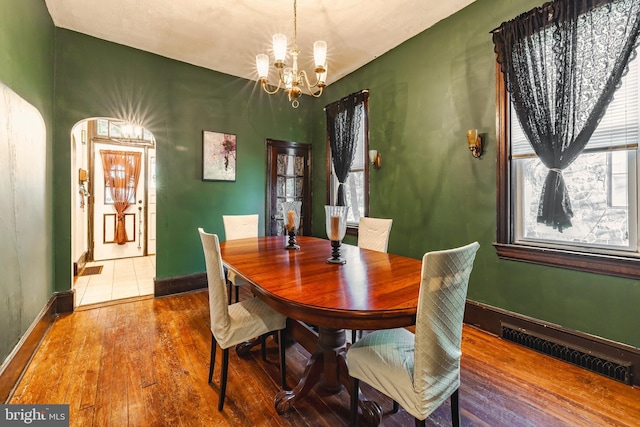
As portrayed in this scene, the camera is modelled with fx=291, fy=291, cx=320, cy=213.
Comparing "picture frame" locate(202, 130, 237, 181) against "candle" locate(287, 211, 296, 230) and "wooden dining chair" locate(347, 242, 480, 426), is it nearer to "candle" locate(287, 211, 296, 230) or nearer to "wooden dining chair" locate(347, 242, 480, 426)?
"candle" locate(287, 211, 296, 230)

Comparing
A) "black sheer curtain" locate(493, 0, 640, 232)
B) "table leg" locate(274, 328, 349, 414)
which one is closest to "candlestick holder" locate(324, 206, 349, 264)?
"table leg" locate(274, 328, 349, 414)

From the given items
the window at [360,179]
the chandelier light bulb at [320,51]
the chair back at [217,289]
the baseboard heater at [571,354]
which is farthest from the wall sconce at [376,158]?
the chair back at [217,289]

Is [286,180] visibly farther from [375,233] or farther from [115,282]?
[115,282]

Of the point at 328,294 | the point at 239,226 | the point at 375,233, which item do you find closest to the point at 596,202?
the point at 375,233

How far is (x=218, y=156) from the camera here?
4082mm

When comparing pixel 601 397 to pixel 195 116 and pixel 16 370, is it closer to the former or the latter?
pixel 16 370

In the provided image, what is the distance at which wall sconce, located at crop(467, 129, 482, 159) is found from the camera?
2594 mm

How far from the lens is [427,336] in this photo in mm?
1129

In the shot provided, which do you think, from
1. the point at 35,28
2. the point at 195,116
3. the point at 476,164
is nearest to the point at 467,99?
the point at 476,164

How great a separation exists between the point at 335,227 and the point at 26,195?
7.76ft

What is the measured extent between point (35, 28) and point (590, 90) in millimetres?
4290

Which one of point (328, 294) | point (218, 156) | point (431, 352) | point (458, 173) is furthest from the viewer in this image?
point (218, 156)

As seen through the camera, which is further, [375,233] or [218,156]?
[218,156]

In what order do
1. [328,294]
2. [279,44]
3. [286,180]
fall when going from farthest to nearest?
[286,180] → [279,44] → [328,294]
